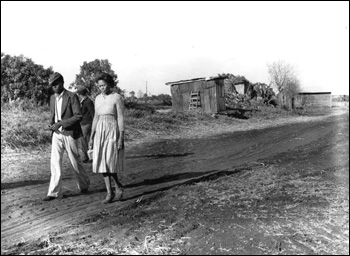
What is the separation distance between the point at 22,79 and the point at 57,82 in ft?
55.3

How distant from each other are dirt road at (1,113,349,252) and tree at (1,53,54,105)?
1150cm

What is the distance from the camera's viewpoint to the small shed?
25570 millimetres

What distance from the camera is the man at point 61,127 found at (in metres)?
5.09

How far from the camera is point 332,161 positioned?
768 cm

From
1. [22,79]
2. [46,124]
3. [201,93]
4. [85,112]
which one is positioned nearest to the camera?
[85,112]

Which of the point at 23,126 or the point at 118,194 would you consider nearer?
the point at 118,194

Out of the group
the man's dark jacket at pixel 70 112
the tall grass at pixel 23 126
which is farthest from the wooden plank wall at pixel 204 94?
the man's dark jacket at pixel 70 112

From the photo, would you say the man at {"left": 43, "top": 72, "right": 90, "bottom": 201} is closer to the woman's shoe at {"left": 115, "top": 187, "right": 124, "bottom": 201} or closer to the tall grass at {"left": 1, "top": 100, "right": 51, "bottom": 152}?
the woman's shoe at {"left": 115, "top": 187, "right": 124, "bottom": 201}

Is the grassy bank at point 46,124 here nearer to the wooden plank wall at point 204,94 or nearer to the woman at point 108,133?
the wooden plank wall at point 204,94

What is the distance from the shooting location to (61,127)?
5195 millimetres

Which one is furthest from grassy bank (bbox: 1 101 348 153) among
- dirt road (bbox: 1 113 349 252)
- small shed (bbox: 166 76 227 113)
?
small shed (bbox: 166 76 227 113)

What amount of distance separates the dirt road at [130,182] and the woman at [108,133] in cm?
52

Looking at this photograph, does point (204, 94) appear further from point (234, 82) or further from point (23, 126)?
point (23, 126)

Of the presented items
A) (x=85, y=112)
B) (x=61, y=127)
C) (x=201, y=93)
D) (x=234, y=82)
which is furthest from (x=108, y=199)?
(x=234, y=82)
